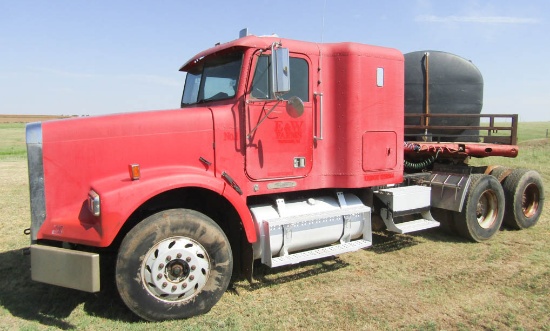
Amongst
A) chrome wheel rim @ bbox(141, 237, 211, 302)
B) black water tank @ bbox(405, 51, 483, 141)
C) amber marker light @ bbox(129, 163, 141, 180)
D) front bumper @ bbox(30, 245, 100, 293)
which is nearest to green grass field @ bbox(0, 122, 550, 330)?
front bumper @ bbox(30, 245, 100, 293)

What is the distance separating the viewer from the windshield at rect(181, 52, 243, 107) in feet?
14.8

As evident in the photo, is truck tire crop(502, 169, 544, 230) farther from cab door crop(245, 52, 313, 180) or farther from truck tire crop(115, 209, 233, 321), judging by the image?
truck tire crop(115, 209, 233, 321)

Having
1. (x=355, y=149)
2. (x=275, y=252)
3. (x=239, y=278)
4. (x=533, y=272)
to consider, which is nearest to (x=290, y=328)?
(x=275, y=252)

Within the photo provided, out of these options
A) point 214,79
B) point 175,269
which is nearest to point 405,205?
point 214,79

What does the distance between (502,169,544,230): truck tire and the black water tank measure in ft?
3.56

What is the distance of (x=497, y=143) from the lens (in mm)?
7320

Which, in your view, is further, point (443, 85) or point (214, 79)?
point (443, 85)

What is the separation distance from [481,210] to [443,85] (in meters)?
2.20

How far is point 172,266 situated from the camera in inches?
150

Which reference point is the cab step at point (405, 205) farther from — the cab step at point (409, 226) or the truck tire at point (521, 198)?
the truck tire at point (521, 198)

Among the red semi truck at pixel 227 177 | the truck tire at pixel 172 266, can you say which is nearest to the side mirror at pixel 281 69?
the red semi truck at pixel 227 177

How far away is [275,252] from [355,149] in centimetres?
157

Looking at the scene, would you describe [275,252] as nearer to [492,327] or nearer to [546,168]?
[492,327]

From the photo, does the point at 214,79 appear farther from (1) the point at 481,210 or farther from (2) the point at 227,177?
(1) the point at 481,210
